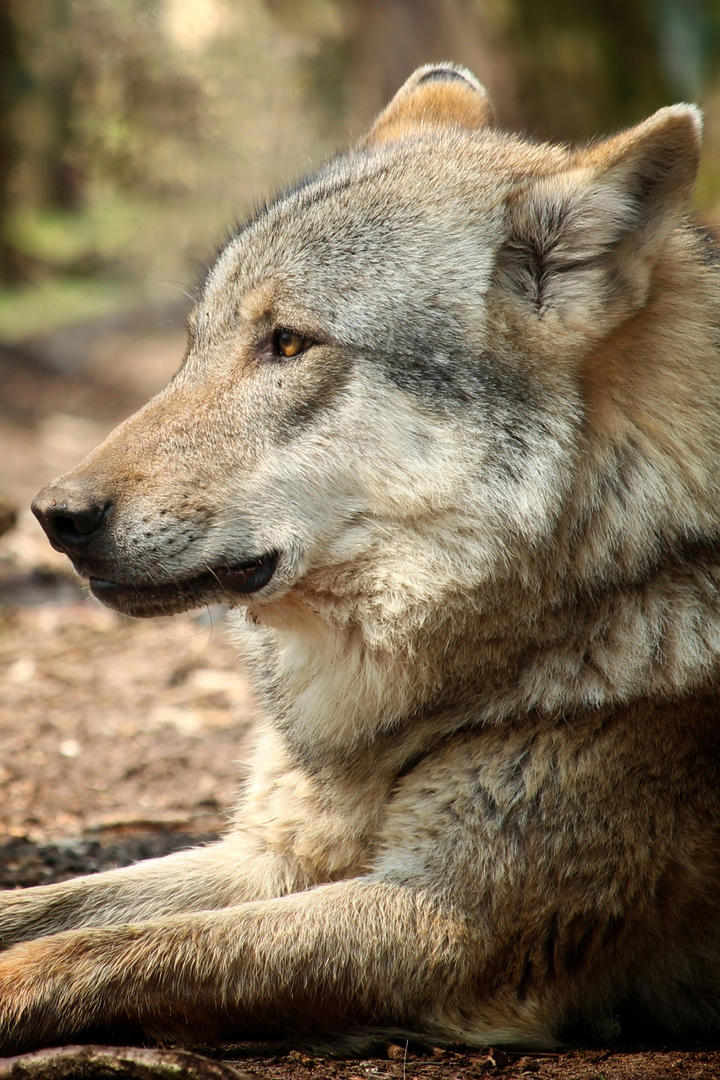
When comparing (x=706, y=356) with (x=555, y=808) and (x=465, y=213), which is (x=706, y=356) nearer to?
(x=465, y=213)

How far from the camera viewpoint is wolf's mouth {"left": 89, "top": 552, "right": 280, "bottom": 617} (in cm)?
352

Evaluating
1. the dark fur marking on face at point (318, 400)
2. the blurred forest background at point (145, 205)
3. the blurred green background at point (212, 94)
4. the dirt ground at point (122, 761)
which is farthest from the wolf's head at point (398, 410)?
the blurred green background at point (212, 94)

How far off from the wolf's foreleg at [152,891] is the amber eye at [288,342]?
5.36 feet

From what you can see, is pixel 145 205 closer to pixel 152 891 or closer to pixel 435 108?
pixel 435 108

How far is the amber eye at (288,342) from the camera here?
3637 mm

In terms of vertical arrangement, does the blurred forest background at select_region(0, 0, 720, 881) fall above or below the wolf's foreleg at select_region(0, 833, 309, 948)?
above

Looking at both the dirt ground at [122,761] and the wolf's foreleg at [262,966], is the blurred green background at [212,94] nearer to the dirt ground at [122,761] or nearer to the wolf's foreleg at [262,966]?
the dirt ground at [122,761]

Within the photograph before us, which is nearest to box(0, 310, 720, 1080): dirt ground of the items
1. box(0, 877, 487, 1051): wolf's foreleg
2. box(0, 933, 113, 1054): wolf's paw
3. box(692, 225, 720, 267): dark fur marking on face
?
box(0, 877, 487, 1051): wolf's foreleg

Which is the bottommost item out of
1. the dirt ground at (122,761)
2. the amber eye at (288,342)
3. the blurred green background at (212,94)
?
the dirt ground at (122,761)

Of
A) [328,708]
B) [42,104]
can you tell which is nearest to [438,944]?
[328,708]

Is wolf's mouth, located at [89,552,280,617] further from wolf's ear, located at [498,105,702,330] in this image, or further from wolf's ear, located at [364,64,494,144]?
wolf's ear, located at [364,64,494,144]

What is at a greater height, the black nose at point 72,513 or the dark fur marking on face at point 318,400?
the dark fur marking on face at point 318,400

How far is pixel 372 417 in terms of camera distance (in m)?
3.50

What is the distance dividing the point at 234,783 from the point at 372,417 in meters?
2.77
